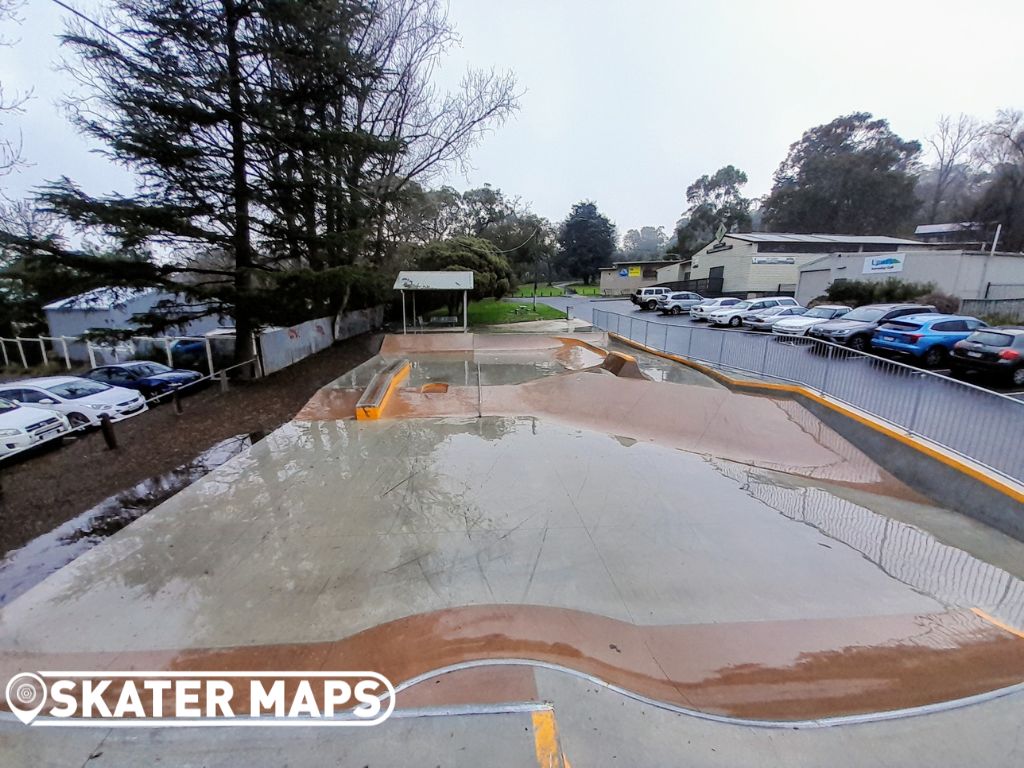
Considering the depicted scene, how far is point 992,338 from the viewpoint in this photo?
31.6ft

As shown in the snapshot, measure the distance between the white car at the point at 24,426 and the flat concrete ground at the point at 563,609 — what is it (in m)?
5.87

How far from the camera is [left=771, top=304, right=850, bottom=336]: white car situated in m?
15.2

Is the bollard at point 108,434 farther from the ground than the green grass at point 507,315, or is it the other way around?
the green grass at point 507,315

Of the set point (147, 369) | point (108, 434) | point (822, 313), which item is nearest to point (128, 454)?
point (108, 434)

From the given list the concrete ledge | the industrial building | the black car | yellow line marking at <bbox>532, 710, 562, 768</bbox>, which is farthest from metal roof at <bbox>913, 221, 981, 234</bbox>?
yellow line marking at <bbox>532, 710, 562, 768</bbox>

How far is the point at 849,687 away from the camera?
2723 millimetres

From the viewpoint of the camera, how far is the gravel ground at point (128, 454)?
6062 mm

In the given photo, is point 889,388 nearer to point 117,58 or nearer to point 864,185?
point 117,58

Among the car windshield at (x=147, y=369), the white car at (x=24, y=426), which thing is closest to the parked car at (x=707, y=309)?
the car windshield at (x=147, y=369)

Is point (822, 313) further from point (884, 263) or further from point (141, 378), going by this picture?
point (141, 378)

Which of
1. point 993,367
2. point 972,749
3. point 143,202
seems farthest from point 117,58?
point 993,367

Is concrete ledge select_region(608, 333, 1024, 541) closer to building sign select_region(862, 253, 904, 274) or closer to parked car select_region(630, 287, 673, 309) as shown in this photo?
building sign select_region(862, 253, 904, 274)

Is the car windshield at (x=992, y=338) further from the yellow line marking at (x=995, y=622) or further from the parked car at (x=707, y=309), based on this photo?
the parked car at (x=707, y=309)

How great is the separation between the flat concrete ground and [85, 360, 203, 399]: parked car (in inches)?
406
